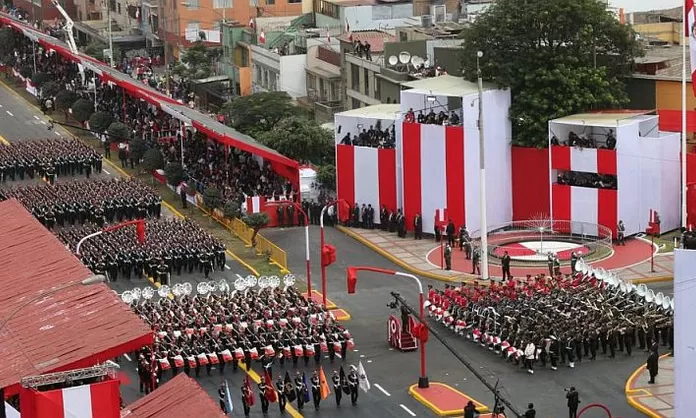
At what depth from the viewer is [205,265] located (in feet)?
225

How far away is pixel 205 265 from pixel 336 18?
4576cm

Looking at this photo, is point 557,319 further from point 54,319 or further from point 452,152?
point 54,319

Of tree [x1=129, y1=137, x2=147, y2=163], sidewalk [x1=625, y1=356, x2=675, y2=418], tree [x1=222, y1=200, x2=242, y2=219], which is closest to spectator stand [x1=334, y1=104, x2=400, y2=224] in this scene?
tree [x1=222, y1=200, x2=242, y2=219]

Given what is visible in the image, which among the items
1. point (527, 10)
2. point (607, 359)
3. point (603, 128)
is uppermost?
point (527, 10)

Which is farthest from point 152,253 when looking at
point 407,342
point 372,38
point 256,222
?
point 372,38

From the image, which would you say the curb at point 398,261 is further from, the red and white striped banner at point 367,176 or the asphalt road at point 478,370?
the asphalt road at point 478,370

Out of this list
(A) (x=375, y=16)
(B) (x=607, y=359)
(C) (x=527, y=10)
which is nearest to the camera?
(B) (x=607, y=359)

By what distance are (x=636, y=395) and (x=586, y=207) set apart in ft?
68.7

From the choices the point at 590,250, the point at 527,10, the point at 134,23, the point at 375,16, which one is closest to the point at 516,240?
the point at 590,250

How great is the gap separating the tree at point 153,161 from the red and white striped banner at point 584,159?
2173 centimetres

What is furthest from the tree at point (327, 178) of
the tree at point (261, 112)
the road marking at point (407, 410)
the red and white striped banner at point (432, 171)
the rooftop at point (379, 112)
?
the road marking at point (407, 410)

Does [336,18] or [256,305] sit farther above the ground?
[336,18]

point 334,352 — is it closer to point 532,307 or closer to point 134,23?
point 532,307

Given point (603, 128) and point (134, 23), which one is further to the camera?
point (134, 23)
